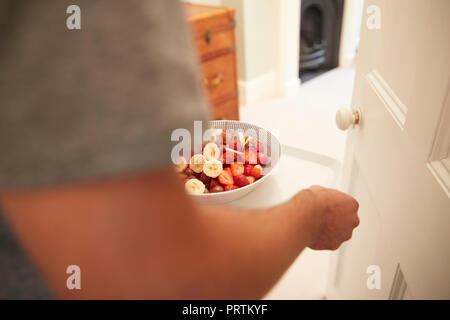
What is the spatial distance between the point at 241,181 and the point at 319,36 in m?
3.04

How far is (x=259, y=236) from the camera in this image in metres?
0.32

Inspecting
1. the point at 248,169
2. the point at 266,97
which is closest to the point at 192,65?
the point at 248,169

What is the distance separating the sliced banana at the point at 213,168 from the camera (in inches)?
27.4

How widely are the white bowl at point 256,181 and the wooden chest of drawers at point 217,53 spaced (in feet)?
2.60

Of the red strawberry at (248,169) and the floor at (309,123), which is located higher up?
the red strawberry at (248,169)

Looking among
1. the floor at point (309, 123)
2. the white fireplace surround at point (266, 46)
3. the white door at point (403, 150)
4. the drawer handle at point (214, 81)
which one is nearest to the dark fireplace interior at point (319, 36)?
the floor at point (309, 123)

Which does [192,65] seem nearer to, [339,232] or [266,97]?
[339,232]

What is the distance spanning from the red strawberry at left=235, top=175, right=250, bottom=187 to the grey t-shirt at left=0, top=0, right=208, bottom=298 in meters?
0.49

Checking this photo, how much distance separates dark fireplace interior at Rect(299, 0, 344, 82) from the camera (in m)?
3.12

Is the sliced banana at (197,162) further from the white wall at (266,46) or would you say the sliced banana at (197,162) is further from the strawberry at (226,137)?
the white wall at (266,46)

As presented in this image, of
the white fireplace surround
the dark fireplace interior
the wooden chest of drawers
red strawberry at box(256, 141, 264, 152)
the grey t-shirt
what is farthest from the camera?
the dark fireplace interior

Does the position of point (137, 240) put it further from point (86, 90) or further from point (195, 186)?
point (195, 186)

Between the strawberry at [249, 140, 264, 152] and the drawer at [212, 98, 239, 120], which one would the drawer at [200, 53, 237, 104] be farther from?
the strawberry at [249, 140, 264, 152]

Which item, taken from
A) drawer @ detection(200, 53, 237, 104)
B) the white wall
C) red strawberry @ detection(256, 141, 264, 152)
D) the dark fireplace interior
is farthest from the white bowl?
the dark fireplace interior
